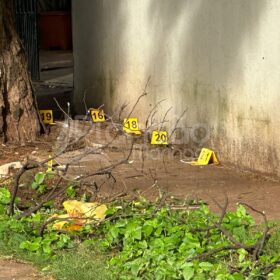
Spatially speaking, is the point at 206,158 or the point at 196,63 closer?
the point at 206,158

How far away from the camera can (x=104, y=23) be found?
11.4m

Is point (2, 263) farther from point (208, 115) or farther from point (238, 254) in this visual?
point (208, 115)

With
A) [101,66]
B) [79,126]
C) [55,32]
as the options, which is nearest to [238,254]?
[79,126]

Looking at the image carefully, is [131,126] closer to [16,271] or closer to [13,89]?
[13,89]

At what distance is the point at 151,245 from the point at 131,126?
4.67 meters

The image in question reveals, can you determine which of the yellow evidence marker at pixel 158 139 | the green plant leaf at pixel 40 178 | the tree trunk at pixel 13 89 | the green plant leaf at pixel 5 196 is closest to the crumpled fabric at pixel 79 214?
the green plant leaf at pixel 5 196

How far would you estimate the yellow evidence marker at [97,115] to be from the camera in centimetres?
1105

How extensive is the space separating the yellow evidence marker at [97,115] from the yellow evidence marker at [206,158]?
6.62 feet

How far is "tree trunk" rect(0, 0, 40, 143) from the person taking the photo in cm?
976

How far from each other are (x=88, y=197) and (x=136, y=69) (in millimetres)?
3380

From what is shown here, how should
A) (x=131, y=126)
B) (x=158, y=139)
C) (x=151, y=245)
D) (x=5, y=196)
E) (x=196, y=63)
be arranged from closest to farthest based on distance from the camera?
(x=151, y=245), (x=5, y=196), (x=196, y=63), (x=158, y=139), (x=131, y=126)

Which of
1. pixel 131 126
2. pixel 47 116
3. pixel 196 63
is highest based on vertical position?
pixel 196 63

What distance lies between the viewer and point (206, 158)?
9312mm

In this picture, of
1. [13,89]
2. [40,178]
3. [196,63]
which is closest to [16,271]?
[40,178]
